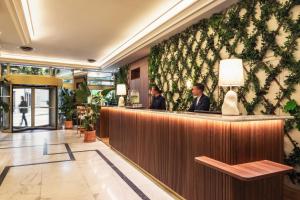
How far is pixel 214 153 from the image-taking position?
217 centimetres

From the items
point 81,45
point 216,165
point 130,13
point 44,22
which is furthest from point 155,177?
point 81,45

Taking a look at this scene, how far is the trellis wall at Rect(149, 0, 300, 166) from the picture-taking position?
2.81 meters

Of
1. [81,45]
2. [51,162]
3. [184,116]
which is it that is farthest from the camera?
[81,45]

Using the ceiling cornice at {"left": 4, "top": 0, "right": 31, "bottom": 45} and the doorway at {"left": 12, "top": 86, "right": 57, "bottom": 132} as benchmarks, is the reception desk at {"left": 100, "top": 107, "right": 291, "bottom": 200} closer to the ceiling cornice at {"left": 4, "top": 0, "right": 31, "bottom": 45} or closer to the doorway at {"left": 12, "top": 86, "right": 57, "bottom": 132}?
the ceiling cornice at {"left": 4, "top": 0, "right": 31, "bottom": 45}

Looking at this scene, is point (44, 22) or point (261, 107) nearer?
point (261, 107)

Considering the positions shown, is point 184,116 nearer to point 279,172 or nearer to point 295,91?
point 279,172

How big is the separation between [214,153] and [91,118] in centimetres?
529

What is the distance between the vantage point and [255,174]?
5.75 feet

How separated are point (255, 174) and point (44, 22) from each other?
5.30m

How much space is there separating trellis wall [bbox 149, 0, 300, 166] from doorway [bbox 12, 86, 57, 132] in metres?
6.73

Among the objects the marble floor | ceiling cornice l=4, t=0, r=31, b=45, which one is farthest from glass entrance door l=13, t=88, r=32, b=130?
ceiling cornice l=4, t=0, r=31, b=45

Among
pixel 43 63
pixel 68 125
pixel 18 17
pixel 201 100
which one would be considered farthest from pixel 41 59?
pixel 201 100

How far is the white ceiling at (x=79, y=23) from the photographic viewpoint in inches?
165

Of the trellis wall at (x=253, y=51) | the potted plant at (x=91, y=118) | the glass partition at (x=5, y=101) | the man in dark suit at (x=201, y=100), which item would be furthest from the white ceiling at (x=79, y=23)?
the potted plant at (x=91, y=118)
